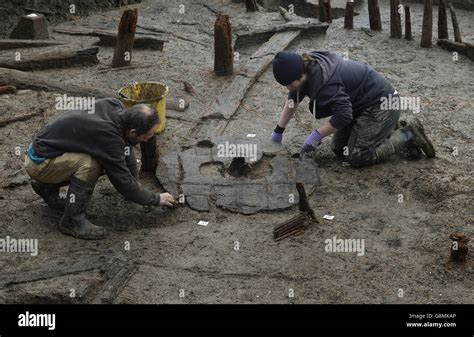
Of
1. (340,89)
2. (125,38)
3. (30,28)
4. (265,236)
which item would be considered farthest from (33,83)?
(265,236)

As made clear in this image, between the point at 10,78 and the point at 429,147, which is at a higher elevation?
the point at 10,78

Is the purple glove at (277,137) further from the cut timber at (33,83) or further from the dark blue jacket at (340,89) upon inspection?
the cut timber at (33,83)

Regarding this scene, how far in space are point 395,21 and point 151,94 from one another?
5.21 metres

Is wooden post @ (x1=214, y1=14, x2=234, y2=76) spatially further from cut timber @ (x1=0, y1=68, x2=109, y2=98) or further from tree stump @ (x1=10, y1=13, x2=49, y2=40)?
tree stump @ (x1=10, y1=13, x2=49, y2=40)

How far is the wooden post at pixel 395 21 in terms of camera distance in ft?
36.6

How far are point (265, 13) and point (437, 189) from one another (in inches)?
289

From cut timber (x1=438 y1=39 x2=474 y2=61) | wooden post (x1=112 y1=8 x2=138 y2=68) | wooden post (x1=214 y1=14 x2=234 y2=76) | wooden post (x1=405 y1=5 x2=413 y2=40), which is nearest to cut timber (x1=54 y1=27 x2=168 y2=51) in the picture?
wooden post (x1=112 y1=8 x2=138 y2=68)

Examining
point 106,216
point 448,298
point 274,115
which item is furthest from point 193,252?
point 274,115

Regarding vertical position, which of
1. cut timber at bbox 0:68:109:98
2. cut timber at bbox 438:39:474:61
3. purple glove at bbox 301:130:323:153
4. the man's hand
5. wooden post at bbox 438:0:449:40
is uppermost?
cut timber at bbox 0:68:109:98

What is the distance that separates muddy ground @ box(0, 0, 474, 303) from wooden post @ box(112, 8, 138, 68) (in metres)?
1.54

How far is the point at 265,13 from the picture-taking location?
42.3 feet

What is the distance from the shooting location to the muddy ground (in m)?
5.02

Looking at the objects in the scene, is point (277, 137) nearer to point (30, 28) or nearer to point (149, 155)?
point (149, 155)
